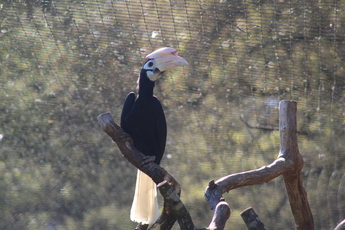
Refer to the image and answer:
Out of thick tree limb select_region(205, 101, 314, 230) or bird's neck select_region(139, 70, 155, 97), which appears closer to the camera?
thick tree limb select_region(205, 101, 314, 230)

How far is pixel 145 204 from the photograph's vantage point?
2041mm

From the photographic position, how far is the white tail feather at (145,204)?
6.65 ft

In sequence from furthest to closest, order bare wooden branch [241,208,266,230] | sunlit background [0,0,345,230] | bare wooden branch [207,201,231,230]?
1. sunlit background [0,0,345,230]
2. bare wooden branch [241,208,266,230]
3. bare wooden branch [207,201,231,230]

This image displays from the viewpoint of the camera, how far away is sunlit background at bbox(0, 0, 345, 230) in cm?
243

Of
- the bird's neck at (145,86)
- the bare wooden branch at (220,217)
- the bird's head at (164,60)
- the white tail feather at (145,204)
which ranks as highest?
the bird's head at (164,60)

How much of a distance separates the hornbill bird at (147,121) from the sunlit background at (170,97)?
0.36 m

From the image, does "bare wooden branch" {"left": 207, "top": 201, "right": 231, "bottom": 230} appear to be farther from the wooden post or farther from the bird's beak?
the bird's beak

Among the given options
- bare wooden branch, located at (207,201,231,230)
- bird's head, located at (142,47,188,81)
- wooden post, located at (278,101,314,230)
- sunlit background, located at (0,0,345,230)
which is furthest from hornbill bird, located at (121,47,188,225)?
bare wooden branch, located at (207,201,231,230)

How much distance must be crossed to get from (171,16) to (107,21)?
0.34 meters

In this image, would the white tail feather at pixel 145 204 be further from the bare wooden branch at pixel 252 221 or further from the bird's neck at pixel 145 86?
the bare wooden branch at pixel 252 221

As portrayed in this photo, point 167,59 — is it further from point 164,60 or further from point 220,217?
point 220,217

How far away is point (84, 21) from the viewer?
2.46m

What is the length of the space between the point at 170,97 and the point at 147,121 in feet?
1.42

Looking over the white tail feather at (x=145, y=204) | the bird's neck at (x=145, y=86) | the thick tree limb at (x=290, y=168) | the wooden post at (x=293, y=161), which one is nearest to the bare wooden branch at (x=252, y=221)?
the thick tree limb at (x=290, y=168)
